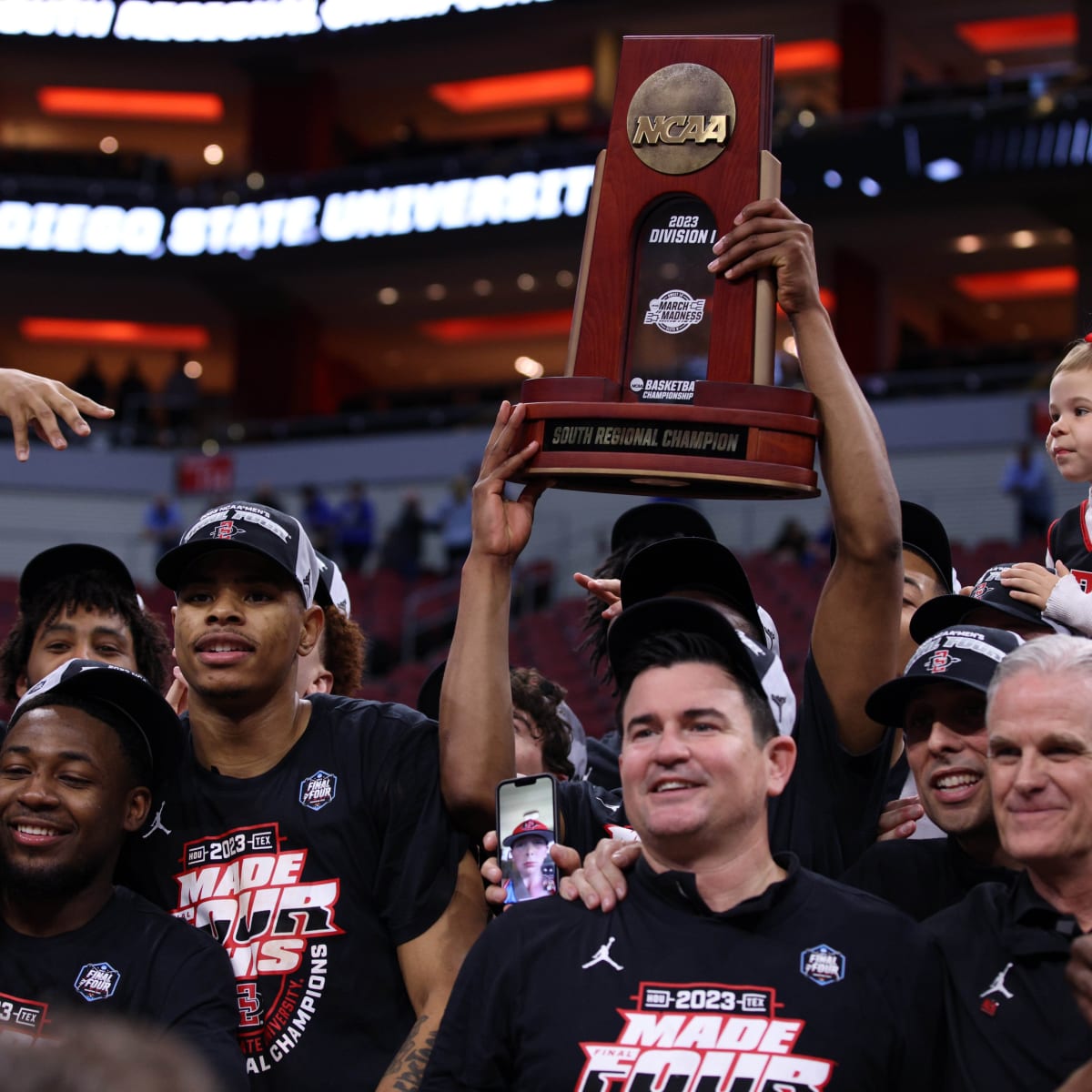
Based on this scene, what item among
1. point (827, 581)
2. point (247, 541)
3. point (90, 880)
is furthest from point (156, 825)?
point (827, 581)

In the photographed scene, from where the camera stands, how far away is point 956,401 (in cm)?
1661

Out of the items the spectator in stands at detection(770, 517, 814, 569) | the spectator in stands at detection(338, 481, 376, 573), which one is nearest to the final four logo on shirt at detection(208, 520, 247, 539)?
the spectator in stands at detection(770, 517, 814, 569)

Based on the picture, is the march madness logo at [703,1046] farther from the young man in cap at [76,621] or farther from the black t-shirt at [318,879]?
the young man in cap at [76,621]

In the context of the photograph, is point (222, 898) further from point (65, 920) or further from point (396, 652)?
point (396, 652)

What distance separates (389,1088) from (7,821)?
910 mm

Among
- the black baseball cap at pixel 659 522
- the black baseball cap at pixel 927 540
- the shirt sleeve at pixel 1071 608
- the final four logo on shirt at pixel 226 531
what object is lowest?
the final four logo on shirt at pixel 226 531

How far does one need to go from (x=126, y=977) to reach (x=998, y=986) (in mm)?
1589

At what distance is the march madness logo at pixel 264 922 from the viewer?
3115 millimetres

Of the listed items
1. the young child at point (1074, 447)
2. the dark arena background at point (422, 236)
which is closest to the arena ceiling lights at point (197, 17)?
the dark arena background at point (422, 236)

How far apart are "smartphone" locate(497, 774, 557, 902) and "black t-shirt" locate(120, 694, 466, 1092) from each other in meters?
0.38

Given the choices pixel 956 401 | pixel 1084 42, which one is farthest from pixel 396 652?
pixel 1084 42

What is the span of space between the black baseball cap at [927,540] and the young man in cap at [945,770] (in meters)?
0.81

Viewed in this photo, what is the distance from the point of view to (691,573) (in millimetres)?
3148

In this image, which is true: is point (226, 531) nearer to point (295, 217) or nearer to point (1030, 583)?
point (1030, 583)
